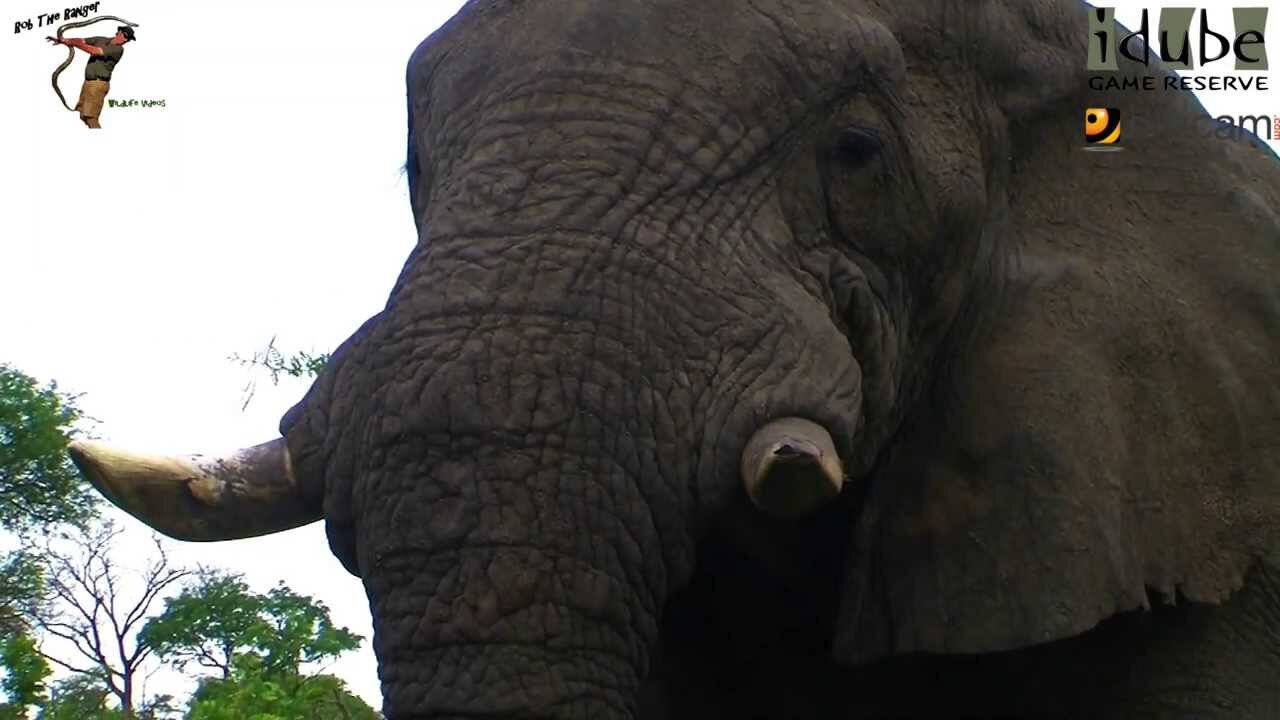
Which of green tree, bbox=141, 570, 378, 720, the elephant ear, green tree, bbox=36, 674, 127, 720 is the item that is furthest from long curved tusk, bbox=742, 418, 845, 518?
green tree, bbox=36, 674, 127, 720

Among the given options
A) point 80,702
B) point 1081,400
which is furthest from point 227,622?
point 1081,400

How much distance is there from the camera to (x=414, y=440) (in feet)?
9.05

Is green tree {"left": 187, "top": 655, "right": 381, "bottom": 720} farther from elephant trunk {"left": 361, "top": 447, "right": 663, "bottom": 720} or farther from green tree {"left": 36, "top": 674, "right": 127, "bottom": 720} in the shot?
elephant trunk {"left": 361, "top": 447, "right": 663, "bottom": 720}

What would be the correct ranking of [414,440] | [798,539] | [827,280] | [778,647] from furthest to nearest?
[778,647]
[798,539]
[827,280]
[414,440]

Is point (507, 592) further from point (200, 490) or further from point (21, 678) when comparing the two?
point (21, 678)

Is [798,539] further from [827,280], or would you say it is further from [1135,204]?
[1135,204]

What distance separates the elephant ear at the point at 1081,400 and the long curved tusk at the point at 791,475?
821 mm

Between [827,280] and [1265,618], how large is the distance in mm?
1214

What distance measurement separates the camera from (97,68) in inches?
351

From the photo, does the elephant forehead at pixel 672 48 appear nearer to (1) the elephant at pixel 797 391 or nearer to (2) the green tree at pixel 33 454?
(1) the elephant at pixel 797 391

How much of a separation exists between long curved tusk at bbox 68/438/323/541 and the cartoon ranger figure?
621 cm

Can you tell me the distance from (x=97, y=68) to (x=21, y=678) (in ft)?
15.4

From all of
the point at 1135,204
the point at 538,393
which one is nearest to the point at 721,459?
the point at 538,393

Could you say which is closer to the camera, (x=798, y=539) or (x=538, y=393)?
(x=538, y=393)
